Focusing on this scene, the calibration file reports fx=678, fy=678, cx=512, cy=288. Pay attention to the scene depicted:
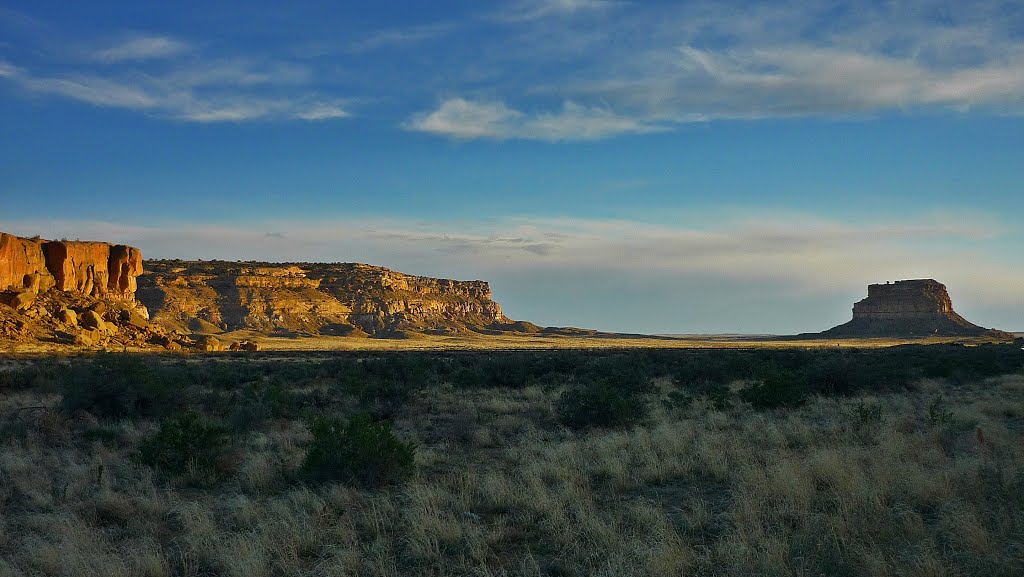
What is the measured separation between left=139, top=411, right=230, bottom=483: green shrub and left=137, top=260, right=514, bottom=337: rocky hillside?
352ft

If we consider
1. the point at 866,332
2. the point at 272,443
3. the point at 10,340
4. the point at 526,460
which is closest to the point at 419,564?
the point at 526,460

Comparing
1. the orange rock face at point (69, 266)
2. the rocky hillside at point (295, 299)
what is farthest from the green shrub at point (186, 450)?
the rocky hillside at point (295, 299)

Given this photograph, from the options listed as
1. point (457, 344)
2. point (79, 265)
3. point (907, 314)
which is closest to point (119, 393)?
point (79, 265)

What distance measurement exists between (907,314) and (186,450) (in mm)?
172335

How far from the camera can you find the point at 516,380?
25188 mm

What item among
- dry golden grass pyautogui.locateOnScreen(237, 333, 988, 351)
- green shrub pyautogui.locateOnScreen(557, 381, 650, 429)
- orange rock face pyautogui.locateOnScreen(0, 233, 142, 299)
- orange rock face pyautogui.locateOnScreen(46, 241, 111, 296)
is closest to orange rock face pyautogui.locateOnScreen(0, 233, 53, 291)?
orange rock face pyautogui.locateOnScreen(0, 233, 142, 299)

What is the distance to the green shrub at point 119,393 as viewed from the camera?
15070 millimetres

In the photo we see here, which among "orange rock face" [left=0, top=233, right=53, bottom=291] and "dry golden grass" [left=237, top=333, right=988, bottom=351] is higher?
"orange rock face" [left=0, top=233, right=53, bottom=291]

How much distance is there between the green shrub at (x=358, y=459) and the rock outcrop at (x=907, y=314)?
15996 cm

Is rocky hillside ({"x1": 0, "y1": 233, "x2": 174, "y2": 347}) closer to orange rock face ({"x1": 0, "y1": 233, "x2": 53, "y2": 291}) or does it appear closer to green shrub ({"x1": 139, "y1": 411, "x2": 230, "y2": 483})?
orange rock face ({"x1": 0, "y1": 233, "x2": 53, "y2": 291})

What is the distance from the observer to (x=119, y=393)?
15.3 metres

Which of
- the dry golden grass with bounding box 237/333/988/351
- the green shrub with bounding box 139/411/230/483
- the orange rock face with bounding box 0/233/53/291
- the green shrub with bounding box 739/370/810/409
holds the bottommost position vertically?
the dry golden grass with bounding box 237/333/988/351

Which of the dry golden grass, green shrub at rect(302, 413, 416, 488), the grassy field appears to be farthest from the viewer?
the dry golden grass

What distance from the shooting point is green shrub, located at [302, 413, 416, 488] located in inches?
344
